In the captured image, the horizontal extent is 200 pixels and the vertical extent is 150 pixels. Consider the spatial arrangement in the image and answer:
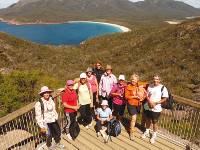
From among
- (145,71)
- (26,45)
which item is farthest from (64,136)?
(26,45)

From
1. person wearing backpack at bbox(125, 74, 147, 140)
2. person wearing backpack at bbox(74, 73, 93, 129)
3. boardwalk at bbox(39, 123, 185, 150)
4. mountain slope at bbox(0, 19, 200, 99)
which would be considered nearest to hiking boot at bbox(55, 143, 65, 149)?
boardwalk at bbox(39, 123, 185, 150)

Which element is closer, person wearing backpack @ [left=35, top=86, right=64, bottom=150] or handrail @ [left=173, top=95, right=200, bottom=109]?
person wearing backpack @ [left=35, top=86, right=64, bottom=150]

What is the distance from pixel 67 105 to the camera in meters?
9.06

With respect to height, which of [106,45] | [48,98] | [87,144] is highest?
[48,98]

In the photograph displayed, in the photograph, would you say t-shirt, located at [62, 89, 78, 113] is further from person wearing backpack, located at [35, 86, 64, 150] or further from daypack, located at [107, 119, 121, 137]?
daypack, located at [107, 119, 121, 137]

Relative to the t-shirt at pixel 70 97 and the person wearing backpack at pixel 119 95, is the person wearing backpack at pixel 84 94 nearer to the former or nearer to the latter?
the t-shirt at pixel 70 97

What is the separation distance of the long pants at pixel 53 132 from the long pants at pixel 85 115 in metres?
1.49

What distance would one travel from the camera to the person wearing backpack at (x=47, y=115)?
7.93 m

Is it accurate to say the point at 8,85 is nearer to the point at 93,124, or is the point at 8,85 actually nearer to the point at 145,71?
the point at 93,124

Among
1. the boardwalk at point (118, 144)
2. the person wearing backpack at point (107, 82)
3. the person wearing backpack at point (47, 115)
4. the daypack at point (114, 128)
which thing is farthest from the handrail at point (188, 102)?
the person wearing backpack at point (47, 115)

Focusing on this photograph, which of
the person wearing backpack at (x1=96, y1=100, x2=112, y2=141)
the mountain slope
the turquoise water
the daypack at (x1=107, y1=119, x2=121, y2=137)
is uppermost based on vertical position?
the person wearing backpack at (x1=96, y1=100, x2=112, y2=141)

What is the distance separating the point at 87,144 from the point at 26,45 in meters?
42.0

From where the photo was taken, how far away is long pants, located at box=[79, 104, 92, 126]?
10.1 m

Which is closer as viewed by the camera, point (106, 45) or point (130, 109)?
point (130, 109)
